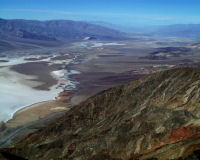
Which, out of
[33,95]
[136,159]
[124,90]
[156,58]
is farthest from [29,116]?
[156,58]

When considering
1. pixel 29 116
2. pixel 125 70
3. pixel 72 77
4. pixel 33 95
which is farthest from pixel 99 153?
pixel 125 70

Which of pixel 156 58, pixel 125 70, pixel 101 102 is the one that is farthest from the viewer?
pixel 156 58

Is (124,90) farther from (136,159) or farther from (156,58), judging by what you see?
(156,58)

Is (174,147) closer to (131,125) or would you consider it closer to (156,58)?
(131,125)

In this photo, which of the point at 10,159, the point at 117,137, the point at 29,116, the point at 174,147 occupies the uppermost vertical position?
the point at 174,147

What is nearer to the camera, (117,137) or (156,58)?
(117,137)

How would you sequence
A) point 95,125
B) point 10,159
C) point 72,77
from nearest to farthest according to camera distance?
1. point 10,159
2. point 95,125
3. point 72,77

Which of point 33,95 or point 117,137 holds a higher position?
point 117,137
